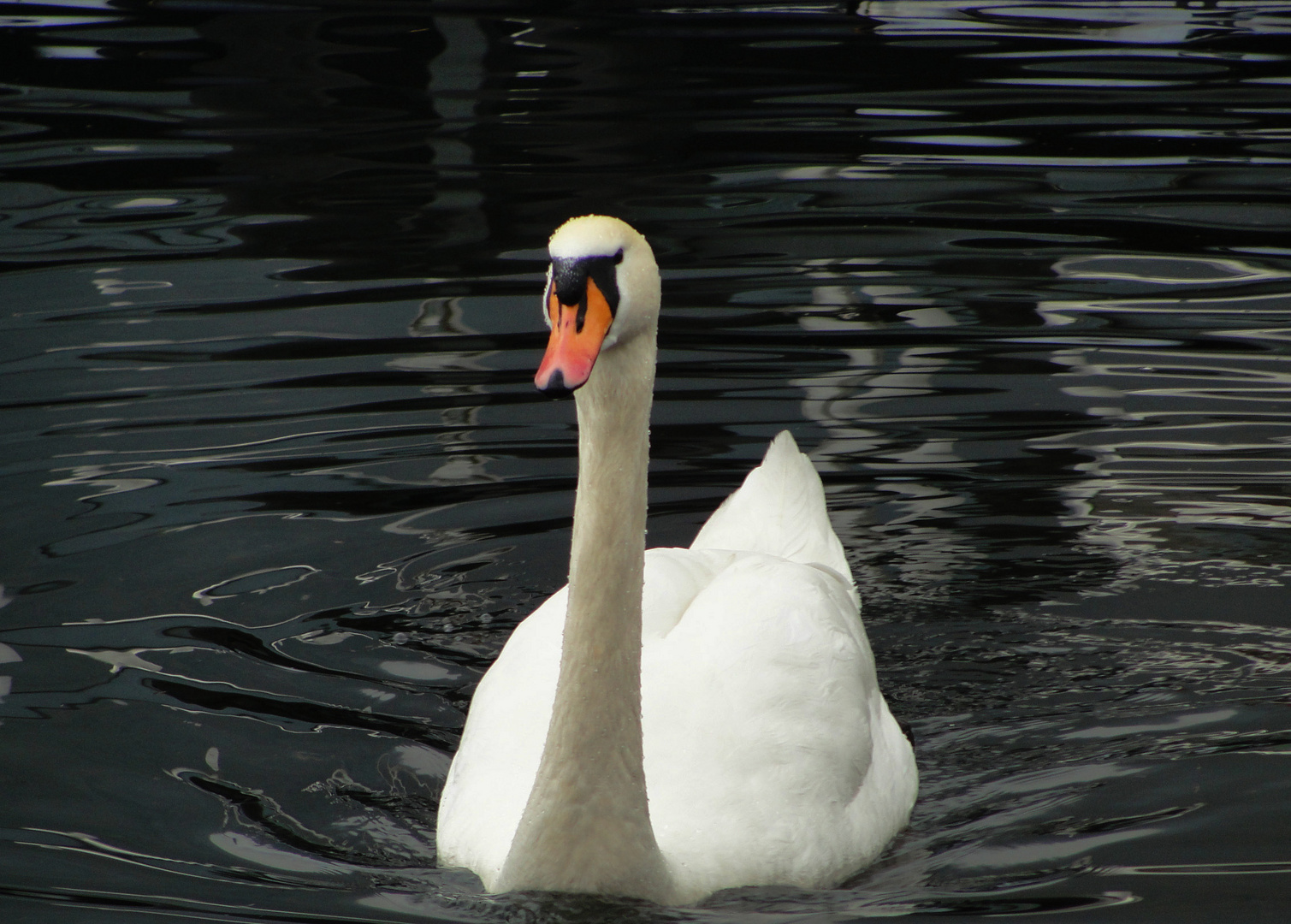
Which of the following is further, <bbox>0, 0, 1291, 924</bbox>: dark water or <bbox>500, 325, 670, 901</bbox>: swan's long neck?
<bbox>0, 0, 1291, 924</bbox>: dark water

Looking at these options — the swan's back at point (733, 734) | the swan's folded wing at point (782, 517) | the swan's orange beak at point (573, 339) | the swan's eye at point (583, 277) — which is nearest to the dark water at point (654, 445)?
the swan's back at point (733, 734)

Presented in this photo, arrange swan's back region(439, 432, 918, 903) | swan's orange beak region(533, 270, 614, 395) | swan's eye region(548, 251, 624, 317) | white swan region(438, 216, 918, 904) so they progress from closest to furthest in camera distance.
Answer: swan's orange beak region(533, 270, 614, 395)
swan's eye region(548, 251, 624, 317)
white swan region(438, 216, 918, 904)
swan's back region(439, 432, 918, 903)

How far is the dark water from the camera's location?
4.69m

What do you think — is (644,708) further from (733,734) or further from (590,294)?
(590,294)

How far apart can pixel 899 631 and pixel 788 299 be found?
3907 mm

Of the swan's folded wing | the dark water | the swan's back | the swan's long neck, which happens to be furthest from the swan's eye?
the swan's folded wing

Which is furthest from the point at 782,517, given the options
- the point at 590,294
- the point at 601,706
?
the point at 590,294

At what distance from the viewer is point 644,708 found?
4.63 metres

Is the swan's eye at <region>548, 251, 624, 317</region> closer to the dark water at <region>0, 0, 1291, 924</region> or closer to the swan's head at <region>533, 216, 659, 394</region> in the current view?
the swan's head at <region>533, 216, 659, 394</region>

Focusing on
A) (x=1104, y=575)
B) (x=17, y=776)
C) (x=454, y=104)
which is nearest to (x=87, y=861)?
(x=17, y=776)

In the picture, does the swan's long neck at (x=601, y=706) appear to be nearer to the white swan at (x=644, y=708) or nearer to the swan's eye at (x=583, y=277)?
the white swan at (x=644, y=708)

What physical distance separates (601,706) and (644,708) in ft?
2.13

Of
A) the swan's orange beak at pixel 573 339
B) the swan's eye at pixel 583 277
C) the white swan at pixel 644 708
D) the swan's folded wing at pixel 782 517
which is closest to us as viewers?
the swan's orange beak at pixel 573 339

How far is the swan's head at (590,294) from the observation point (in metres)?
3.53
